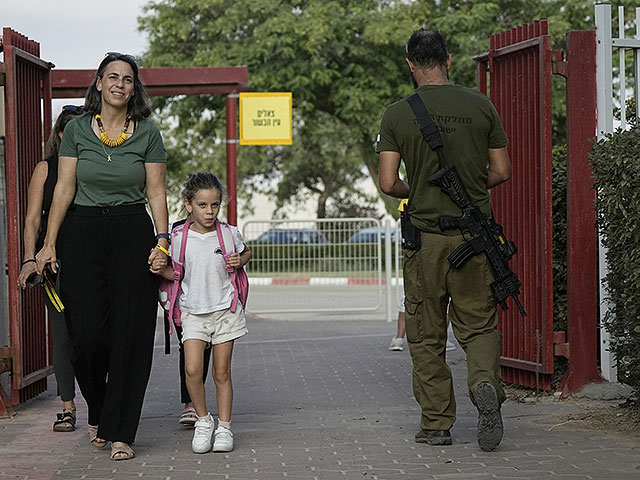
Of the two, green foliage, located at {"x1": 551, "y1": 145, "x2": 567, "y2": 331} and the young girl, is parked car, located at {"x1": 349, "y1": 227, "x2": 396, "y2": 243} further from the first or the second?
the young girl

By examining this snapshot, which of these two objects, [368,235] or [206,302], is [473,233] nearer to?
[206,302]

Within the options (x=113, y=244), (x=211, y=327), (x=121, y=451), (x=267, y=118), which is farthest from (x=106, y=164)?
(x=267, y=118)

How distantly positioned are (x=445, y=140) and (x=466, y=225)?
0.45 meters

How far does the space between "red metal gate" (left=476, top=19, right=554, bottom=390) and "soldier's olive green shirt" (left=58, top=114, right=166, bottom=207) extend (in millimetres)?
2669

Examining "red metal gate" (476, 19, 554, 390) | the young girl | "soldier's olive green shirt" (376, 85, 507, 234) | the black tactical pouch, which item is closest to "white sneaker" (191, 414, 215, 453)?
the young girl

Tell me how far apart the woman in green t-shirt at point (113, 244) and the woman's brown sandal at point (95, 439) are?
0.29 feet

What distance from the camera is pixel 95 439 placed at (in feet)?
20.5

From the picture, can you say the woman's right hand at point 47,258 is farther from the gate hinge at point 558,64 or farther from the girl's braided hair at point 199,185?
the gate hinge at point 558,64

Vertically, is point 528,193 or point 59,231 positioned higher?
point 528,193

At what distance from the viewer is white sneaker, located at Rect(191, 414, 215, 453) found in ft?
20.0

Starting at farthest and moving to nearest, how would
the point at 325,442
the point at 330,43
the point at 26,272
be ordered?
1. the point at 330,43
2. the point at 26,272
3. the point at 325,442

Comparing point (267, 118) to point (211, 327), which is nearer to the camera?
point (211, 327)

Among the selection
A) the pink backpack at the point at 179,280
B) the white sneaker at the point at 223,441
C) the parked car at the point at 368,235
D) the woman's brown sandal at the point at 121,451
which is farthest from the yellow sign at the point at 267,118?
the woman's brown sandal at the point at 121,451

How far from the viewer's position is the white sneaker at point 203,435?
609 cm
